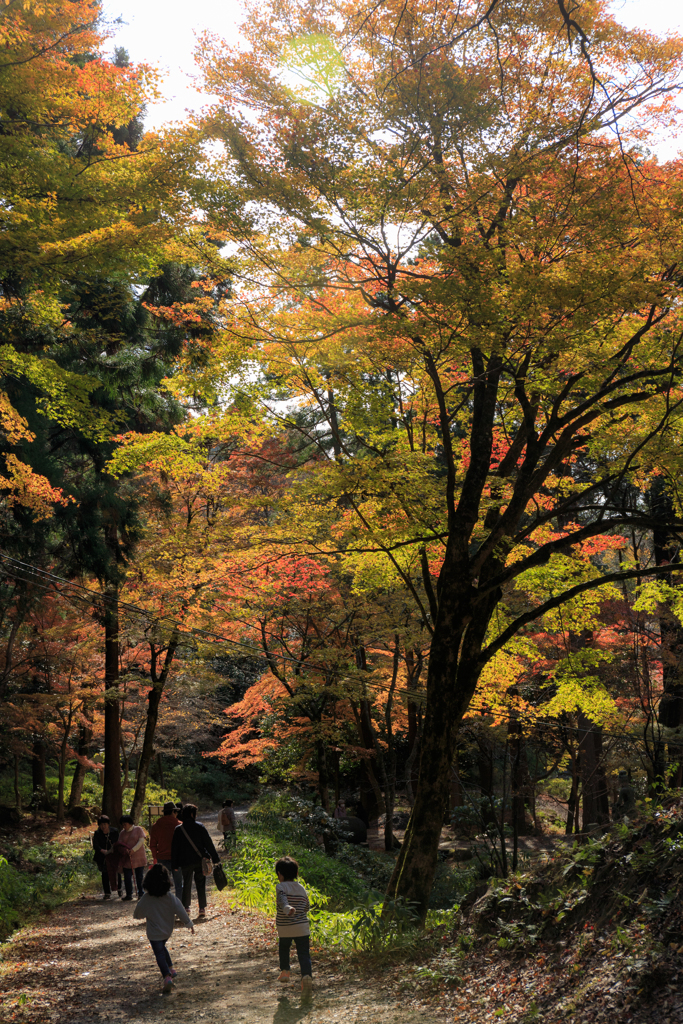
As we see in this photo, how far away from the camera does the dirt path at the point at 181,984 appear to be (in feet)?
18.7

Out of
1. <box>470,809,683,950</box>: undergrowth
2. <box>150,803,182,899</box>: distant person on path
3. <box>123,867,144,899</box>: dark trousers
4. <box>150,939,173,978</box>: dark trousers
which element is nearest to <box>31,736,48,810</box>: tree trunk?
<box>123,867,144,899</box>: dark trousers

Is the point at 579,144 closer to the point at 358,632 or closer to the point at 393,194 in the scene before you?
Answer: the point at 393,194

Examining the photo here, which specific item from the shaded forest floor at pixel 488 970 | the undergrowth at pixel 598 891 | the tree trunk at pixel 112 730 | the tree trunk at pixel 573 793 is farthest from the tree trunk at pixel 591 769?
the shaded forest floor at pixel 488 970

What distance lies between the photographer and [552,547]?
8500mm

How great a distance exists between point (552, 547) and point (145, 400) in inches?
407

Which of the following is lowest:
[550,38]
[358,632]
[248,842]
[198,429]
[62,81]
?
[248,842]

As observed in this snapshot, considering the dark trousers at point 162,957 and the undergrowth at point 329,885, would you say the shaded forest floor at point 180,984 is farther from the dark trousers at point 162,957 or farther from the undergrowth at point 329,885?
the undergrowth at point 329,885

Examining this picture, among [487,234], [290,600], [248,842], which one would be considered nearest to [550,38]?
[487,234]

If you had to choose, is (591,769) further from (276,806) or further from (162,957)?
(162,957)

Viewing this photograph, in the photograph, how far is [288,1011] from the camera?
18.9ft

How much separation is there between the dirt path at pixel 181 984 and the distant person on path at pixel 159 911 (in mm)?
291

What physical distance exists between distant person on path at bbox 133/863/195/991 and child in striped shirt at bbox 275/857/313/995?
97cm

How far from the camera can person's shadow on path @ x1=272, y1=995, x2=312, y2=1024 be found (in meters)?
5.52

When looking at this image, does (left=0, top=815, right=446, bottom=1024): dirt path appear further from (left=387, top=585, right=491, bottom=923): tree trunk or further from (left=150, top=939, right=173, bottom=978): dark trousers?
(left=387, top=585, right=491, bottom=923): tree trunk
